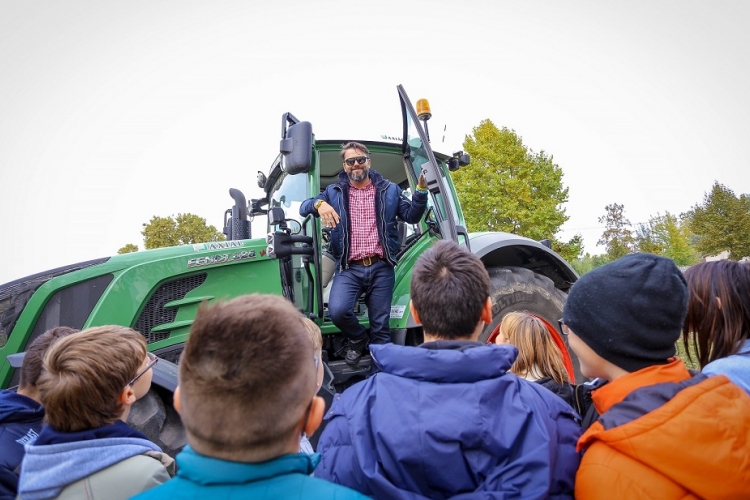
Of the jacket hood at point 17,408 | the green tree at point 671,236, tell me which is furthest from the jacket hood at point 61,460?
the green tree at point 671,236

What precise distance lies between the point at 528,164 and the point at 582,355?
2259 cm

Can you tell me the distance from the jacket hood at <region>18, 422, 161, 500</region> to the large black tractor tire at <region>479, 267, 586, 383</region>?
2.84m

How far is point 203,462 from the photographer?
91 centimetres

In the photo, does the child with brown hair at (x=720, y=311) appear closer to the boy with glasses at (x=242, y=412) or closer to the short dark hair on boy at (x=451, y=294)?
the short dark hair on boy at (x=451, y=294)

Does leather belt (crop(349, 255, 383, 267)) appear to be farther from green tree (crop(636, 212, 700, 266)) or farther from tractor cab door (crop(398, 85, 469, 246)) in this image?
green tree (crop(636, 212, 700, 266))

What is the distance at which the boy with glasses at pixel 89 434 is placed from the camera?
1397 millimetres

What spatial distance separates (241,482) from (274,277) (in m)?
2.80

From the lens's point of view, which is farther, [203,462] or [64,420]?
[64,420]

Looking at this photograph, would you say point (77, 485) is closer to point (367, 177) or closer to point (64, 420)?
point (64, 420)

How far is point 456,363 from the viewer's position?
4.21 feet

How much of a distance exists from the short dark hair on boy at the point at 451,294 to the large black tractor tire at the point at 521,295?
2.36m

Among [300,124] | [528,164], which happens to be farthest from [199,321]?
[528,164]

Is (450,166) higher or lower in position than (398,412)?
higher

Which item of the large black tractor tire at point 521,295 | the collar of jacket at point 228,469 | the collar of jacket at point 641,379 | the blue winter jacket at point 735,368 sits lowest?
the large black tractor tire at point 521,295
